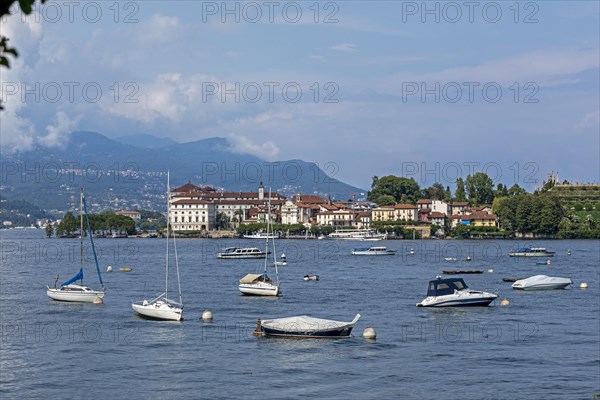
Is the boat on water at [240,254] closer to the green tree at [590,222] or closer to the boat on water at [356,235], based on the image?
the boat on water at [356,235]

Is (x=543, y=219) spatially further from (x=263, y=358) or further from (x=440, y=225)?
(x=263, y=358)

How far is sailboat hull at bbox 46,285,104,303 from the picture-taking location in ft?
174

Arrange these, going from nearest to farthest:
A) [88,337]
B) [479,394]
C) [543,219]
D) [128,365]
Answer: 1. [479,394]
2. [128,365]
3. [88,337]
4. [543,219]

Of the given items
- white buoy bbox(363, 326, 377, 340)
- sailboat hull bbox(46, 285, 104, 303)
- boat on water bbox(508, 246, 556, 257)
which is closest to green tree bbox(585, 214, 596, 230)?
boat on water bbox(508, 246, 556, 257)

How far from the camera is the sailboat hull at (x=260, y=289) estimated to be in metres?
56.7

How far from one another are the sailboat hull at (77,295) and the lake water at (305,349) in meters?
0.77

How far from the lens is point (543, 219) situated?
171m

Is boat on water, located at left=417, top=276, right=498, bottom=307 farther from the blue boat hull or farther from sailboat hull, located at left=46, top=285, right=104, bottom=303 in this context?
sailboat hull, located at left=46, top=285, right=104, bottom=303

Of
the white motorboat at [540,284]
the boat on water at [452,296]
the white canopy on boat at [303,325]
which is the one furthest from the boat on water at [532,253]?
the white canopy on boat at [303,325]

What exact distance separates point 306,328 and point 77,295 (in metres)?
20.5

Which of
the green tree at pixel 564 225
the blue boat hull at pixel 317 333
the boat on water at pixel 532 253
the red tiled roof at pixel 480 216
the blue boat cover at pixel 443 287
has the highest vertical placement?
the red tiled roof at pixel 480 216

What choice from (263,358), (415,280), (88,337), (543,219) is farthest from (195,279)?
(543,219)

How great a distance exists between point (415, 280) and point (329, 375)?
42.9 m

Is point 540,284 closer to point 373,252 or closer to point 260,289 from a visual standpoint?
point 260,289
